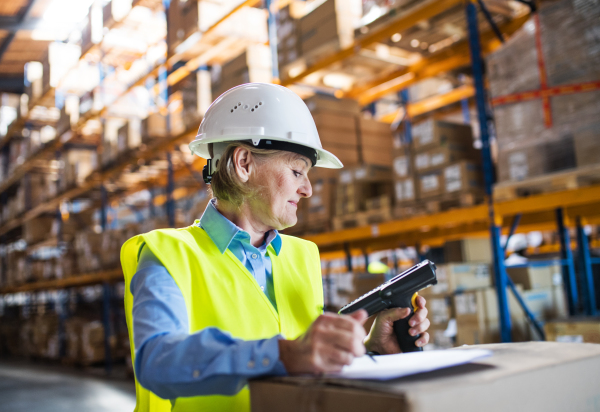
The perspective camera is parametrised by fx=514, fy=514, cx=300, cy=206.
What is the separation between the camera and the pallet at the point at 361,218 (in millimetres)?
4630

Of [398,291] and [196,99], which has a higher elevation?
[196,99]

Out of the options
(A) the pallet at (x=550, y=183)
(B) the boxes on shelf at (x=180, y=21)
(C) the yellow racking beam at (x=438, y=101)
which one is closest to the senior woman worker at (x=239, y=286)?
(A) the pallet at (x=550, y=183)

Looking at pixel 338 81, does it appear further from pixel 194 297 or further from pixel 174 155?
pixel 194 297

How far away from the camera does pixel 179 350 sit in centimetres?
95

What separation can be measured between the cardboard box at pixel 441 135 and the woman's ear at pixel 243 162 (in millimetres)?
3051

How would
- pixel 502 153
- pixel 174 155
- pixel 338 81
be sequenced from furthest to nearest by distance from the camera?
1. pixel 174 155
2. pixel 338 81
3. pixel 502 153

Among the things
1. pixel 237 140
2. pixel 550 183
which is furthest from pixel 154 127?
pixel 237 140

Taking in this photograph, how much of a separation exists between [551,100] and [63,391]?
7.33 meters

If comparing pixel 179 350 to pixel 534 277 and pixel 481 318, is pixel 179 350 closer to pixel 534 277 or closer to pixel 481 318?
pixel 481 318

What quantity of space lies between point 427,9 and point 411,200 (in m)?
1.57

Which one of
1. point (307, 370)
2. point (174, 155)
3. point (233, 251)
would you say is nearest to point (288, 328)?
point (233, 251)

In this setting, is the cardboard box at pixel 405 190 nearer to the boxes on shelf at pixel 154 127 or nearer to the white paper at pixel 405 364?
the white paper at pixel 405 364

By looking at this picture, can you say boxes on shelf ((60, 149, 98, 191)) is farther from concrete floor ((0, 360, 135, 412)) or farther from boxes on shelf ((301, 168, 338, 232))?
boxes on shelf ((301, 168, 338, 232))

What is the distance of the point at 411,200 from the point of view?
441 cm
